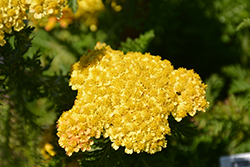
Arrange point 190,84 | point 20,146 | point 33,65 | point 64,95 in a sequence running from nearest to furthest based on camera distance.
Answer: point 190,84
point 33,65
point 64,95
point 20,146

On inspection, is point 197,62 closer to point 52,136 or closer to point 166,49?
point 166,49

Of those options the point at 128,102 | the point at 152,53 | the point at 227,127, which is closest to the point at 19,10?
the point at 128,102

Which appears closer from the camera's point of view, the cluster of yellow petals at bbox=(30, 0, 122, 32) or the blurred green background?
the blurred green background

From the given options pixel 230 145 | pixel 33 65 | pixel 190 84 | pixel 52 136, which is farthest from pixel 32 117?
pixel 230 145

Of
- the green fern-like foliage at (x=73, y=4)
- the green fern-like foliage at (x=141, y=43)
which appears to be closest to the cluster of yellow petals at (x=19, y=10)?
the green fern-like foliage at (x=73, y=4)

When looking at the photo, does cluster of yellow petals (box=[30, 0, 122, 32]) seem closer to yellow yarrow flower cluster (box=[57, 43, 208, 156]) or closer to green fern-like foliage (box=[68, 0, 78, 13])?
green fern-like foliage (box=[68, 0, 78, 13])

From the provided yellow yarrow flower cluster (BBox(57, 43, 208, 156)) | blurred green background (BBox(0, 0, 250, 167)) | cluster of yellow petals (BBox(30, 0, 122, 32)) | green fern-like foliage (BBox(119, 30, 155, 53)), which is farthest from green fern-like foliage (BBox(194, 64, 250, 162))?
cluster of yellow petals (BBox(30, 0, 122, 32))
